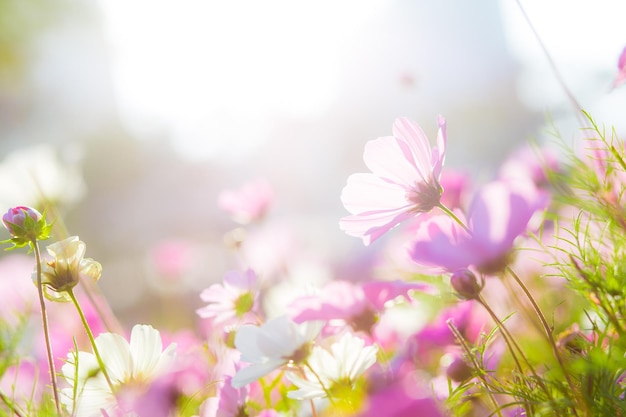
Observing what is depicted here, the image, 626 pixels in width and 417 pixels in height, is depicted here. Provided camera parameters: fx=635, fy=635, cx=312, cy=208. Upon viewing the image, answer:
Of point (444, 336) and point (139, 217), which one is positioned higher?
point (444, 336)

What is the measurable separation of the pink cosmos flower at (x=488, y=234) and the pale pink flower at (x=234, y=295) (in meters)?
0.22

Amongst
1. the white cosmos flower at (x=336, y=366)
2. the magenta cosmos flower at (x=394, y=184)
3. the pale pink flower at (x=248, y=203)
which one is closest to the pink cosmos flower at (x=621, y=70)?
the magenta cosmos flower at (x=394, y=184)

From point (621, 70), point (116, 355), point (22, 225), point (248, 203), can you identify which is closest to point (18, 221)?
point (22, 225)

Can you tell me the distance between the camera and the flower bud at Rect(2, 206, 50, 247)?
411 mm

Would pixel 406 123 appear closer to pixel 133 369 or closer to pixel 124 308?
pixel 133 369

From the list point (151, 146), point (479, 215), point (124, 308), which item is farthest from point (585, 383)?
point (151, 146)

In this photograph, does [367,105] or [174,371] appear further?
[367,105]

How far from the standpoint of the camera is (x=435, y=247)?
1.18ft

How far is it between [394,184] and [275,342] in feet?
0.44

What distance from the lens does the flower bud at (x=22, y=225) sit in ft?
1.35

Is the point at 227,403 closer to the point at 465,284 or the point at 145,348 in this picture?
the point at 145,348

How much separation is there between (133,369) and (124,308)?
258cm

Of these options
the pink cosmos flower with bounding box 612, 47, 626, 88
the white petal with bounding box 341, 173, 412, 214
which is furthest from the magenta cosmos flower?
the pink cosmos flower with bounding box 612, 47, 626, 88

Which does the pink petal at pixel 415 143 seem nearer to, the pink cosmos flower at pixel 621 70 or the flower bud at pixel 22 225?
the pink cosmos flower at pixel 621 70
